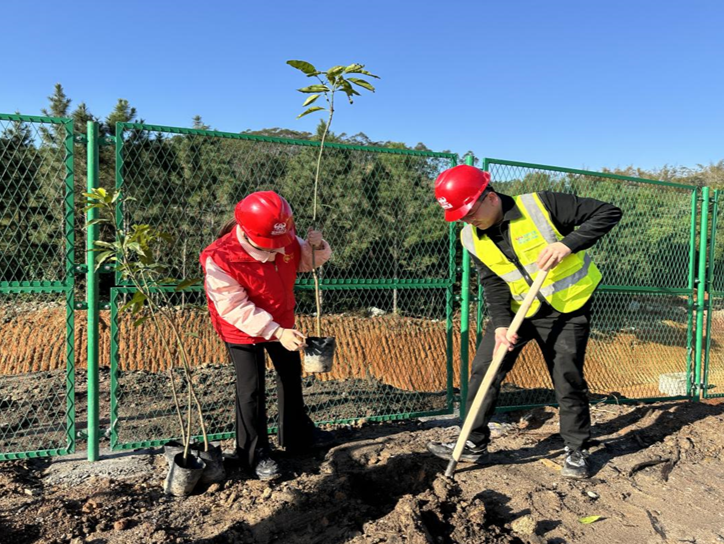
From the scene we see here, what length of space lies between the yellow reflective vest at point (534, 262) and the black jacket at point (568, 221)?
1.5 inches

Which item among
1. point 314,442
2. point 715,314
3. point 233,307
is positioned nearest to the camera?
point 233,307

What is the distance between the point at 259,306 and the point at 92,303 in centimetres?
109

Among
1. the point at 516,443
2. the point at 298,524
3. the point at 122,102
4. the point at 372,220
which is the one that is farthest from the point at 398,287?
the point at 122,102

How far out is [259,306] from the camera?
3299 mm

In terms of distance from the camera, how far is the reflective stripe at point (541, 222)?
3277 millimetres

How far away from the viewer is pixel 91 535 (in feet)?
8.57

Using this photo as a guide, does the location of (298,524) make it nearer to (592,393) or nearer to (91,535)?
(91,535)

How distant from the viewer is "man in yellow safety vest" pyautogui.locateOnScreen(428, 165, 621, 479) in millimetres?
3191

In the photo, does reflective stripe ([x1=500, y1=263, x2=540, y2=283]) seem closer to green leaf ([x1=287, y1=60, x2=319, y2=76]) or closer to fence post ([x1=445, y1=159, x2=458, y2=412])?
fence post ([x1=445, y1=159, x2=458, y2=412])

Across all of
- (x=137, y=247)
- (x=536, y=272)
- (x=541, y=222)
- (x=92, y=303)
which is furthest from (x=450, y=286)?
(x=92, y=303)

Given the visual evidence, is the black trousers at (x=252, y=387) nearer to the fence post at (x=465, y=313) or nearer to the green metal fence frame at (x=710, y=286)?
the fence post at (x=465, y=313)

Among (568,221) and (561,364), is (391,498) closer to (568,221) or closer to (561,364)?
(561,364)

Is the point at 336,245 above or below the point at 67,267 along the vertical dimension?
above

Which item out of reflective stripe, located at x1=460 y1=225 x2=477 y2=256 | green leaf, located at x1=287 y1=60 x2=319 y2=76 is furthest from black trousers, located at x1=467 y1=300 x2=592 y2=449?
green leaf, located at x1=287 y1=60 x2=319 y2=76
